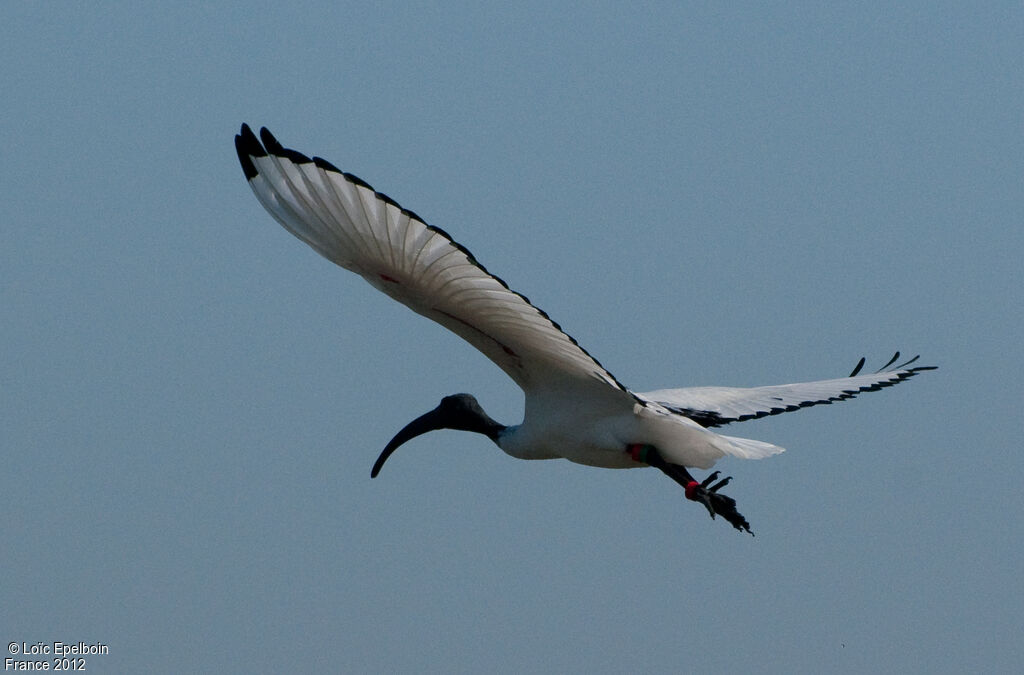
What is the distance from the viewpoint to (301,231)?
683cm

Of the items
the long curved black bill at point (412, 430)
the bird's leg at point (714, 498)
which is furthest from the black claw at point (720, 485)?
the long curved black bill at point (412, 430)

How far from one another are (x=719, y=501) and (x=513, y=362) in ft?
4.52

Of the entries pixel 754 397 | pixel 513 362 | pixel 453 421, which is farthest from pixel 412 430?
pixel 754 397

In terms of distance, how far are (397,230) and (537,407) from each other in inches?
82.9

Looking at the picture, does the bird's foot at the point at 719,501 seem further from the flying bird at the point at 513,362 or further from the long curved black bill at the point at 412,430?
the long curved black bill at the point at 412,430

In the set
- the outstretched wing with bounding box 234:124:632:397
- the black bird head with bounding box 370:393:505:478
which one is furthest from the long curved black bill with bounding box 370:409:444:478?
the outstretched wing with bounding box 234:124:632:397

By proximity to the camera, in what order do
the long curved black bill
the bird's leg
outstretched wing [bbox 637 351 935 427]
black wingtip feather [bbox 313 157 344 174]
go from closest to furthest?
black wingtip feather [bbox 313 157 344 174] → the bird's leg → outstretched wing [bbox 637 351 935 427] → the long curved black bill

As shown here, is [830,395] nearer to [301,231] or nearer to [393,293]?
[393,293]

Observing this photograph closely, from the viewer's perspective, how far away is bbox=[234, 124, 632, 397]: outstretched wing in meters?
6.24

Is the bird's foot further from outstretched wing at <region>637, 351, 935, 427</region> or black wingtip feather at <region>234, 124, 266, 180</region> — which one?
black wingtip feather at <region>234, 124, 266, 180</region>

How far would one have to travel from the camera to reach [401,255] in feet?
21.8

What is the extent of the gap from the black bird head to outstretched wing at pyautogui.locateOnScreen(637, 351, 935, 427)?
1027mm

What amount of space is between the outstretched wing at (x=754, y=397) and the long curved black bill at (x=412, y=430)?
1391 millimetres

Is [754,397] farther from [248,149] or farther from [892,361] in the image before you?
[248,149]
